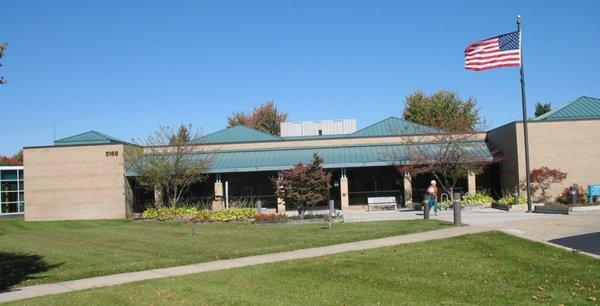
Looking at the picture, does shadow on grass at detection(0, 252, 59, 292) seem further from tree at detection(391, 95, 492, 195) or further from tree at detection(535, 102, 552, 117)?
tree at detection(535, 102, 552, 117)

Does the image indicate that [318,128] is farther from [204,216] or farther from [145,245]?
[145,245]

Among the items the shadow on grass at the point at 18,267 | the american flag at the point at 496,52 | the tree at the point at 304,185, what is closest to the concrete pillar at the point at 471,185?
the american flag at the point at 496,52

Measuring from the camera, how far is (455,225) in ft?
64.0

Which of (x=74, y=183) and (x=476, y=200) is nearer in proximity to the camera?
(x=476, y=200)

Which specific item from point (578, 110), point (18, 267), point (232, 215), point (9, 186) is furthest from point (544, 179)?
point (9, 186)

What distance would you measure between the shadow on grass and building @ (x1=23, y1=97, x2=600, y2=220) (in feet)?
60.5

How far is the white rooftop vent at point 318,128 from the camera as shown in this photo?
2005 inches

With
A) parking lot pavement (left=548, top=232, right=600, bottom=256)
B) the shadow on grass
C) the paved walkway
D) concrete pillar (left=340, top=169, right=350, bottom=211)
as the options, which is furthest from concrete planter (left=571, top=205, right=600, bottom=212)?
the shadow on grass

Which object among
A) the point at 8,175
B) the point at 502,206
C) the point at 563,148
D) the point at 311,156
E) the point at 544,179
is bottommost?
the point at 502,206

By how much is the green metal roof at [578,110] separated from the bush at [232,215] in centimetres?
1816

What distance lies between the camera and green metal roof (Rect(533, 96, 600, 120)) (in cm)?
3416

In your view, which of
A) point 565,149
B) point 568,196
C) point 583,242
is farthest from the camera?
point 565,149

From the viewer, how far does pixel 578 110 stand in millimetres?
34812

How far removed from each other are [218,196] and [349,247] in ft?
71.4
